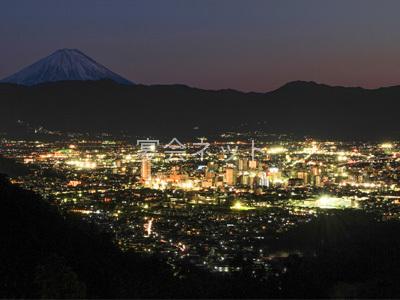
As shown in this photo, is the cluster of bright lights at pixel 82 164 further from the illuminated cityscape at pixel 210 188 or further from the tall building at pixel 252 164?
the tall building at pixel 252 164

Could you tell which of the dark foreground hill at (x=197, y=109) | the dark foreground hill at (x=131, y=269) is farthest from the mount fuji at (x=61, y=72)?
the dark foreground hill at (x=131, y=269)

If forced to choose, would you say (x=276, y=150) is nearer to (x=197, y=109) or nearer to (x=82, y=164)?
(x=82, y=164)

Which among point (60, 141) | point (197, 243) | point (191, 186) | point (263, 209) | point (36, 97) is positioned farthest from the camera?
point (36, 97)

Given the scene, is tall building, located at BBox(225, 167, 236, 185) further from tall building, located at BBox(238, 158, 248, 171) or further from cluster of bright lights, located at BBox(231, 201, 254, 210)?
cluster of bright lights, located at BBox(231, 201, 254, 210)

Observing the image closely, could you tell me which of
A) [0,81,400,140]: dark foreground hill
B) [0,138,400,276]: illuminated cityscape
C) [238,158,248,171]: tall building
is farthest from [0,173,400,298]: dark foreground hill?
[0,81,400,140]: dark foreground hill

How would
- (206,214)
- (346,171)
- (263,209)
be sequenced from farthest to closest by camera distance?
(346,171)
(263,209)
(206,214)

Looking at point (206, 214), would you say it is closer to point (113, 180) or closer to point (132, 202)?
point (132, 202)

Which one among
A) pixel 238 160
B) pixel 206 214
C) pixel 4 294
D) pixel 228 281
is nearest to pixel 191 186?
pixel 238 160

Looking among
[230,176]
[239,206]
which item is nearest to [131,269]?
[239,206]

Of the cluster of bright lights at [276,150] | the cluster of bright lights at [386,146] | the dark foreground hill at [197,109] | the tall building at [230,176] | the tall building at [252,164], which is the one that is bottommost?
the tall building at [230,176]
